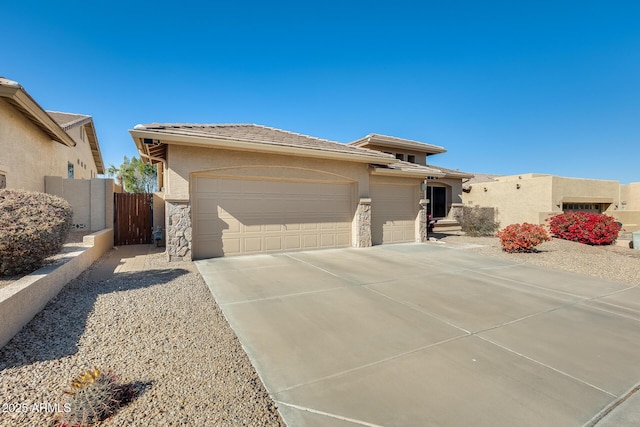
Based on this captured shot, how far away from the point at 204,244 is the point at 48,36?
9.58 m

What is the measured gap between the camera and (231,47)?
1370cm

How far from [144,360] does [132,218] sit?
34.9 ft

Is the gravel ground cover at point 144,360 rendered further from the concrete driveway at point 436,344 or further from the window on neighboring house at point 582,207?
the window on neighboring house at point 582,207

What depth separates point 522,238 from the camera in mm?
10289

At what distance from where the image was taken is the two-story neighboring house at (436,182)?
18.8 metres

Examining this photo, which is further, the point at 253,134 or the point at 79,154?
the point at 79,154

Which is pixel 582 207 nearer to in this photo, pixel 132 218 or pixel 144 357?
pixel 144 357

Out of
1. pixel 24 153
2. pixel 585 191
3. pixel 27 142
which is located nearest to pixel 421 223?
pixel 24 153

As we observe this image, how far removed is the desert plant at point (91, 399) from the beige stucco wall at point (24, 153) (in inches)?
347

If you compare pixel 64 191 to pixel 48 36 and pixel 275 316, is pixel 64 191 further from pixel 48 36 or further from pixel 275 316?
pixel 275 316

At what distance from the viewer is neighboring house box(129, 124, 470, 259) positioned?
28.2ft

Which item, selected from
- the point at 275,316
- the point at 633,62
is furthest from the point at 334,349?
the point at 633,62

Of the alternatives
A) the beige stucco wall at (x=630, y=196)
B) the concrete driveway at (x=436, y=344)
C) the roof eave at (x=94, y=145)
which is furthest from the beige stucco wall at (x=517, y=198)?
the roof eave at (x=94, y=145)

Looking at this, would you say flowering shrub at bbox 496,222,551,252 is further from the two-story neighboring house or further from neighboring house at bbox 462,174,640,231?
neighboring house at bbox 462,174,640,231
